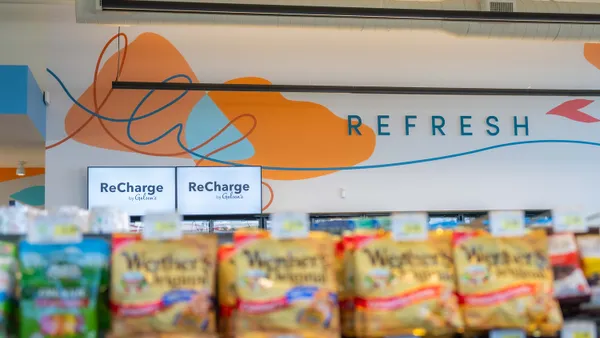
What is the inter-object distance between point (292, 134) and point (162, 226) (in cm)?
654

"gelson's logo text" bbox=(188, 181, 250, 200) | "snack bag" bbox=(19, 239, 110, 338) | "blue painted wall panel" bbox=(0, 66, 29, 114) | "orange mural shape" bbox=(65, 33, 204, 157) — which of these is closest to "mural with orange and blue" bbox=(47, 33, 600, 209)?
"orange mural shape" bbox=(65, 33, 204, 157)

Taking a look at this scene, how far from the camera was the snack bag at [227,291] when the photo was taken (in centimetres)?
230

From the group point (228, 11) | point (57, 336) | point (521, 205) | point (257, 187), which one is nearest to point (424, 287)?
point (57, 336)

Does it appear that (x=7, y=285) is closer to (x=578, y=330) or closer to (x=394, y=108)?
(x=578, y=330)

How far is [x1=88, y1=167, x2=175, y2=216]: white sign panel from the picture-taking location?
8266 mm

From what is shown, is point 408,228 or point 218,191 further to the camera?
point 218,191

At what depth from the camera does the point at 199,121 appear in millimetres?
8703

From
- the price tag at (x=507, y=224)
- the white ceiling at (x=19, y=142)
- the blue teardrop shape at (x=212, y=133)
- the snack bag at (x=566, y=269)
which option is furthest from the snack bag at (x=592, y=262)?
the blue teardrop shape at (x=212, y=133)

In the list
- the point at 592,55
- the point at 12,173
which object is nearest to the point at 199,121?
the point at 12,173

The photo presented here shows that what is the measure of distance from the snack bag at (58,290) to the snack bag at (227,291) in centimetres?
39

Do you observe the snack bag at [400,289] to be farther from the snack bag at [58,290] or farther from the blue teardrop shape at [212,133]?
the blue teardrop shape at [212,133]

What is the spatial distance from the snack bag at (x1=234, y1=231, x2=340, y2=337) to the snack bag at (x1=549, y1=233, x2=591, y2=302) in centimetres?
79

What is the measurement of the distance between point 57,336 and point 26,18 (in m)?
7.24

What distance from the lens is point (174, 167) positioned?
27.9ft
